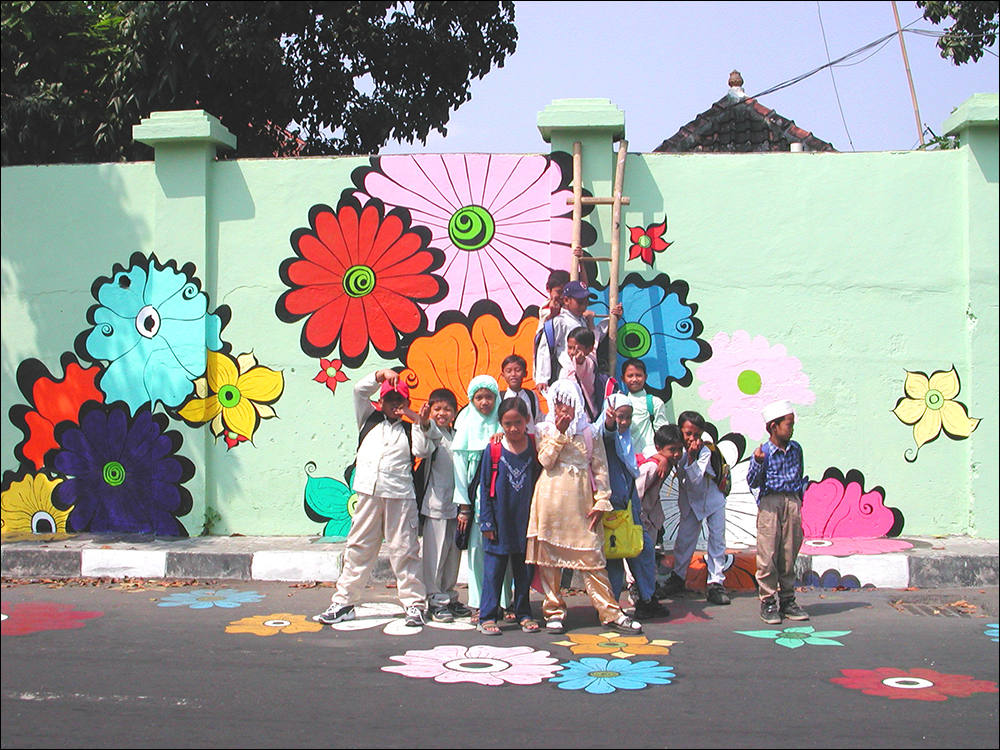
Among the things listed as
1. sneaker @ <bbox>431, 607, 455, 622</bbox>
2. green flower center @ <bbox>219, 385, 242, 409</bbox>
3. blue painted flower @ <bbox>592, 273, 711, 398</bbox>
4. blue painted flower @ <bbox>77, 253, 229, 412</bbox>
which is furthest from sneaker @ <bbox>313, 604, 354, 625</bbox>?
blue painted flower @ <bbox>592, 273, 711, 398</bbox>

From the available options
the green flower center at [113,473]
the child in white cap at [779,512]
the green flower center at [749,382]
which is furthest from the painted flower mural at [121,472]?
the child in white cap at [779,512]

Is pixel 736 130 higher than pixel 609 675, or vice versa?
pixel 736 130

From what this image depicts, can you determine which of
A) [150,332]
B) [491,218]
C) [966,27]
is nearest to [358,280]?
[491,218]

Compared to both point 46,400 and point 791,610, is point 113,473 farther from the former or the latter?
point 791,610

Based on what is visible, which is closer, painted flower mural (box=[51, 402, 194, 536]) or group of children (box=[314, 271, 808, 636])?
group of children (box=[314, 271, 808, 636])

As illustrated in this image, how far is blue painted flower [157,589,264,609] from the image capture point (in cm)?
672

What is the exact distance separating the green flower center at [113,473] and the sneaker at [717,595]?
4.71 meters

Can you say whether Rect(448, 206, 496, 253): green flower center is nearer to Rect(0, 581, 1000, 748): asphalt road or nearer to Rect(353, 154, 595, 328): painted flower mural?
Rect(353, 154, 595, 328): painted flower mural

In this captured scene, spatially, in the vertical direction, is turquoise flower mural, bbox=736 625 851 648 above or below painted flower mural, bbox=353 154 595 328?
below

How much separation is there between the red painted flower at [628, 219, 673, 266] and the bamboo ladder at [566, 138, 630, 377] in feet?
0.54

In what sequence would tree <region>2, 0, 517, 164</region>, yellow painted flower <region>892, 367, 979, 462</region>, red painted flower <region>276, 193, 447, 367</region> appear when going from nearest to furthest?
yellow painted flower <region>892, 367, 979, 462</region>
red painted flower <region>276, 193, 447, 367</region>
tree <region>2, 0, 517, 164</region>

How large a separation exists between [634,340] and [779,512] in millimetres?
2017

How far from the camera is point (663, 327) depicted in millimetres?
7840

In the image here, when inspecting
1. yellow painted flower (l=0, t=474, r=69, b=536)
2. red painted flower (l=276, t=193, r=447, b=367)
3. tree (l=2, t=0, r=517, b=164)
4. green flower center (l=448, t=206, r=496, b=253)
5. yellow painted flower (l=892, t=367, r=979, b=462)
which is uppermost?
tree (l=2, t=0, r=517, b=164)
